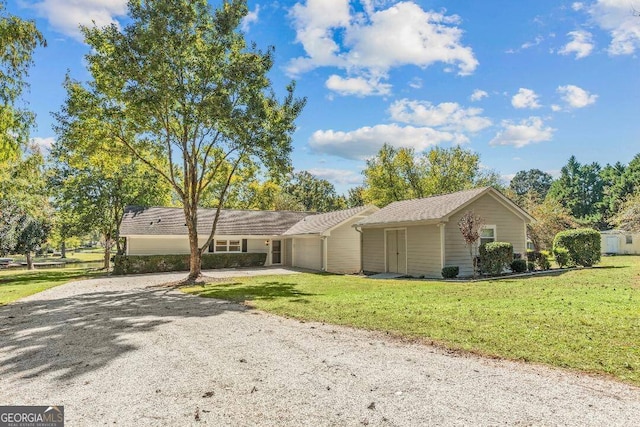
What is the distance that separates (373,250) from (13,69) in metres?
17.7

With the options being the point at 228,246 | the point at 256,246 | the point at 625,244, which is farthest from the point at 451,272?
the point at 625,244

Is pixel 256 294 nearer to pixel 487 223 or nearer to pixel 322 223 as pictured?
pixel 487 223

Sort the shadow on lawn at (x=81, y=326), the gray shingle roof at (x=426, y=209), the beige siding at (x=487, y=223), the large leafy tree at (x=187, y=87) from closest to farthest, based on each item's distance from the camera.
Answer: the shadow on lawn at (x=81, y=326), the large leafy tree at (x=187, y=87), the beige siding at (x=487, y=223), the gray shingle roof at (x=426, y=209)

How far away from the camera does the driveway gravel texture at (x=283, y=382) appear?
3623 mm

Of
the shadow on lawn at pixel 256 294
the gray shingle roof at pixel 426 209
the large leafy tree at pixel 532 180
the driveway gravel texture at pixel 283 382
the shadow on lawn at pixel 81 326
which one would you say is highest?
the large leafy tree at pixel 532 180

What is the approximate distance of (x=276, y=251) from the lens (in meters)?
30.2

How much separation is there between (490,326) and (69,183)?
3269cm

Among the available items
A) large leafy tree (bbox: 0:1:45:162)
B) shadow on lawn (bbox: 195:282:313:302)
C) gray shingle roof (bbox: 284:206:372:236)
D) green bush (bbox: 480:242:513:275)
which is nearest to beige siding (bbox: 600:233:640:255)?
green bush (bbox: 480:242:513:275)

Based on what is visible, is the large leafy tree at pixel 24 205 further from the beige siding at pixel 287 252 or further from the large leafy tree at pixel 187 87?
the beige siding at pixel 287 252

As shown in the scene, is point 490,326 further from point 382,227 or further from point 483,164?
point 483,164

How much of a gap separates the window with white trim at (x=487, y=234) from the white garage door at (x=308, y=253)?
1071 centimetres

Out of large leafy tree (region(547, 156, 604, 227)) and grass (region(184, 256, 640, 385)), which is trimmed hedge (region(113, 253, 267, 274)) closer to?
grass (region(184, 256, 640, 385))

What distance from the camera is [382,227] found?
20906 mm

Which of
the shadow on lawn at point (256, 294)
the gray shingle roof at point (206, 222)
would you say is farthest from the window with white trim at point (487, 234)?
the gray shingle roof at point (206, 222)
